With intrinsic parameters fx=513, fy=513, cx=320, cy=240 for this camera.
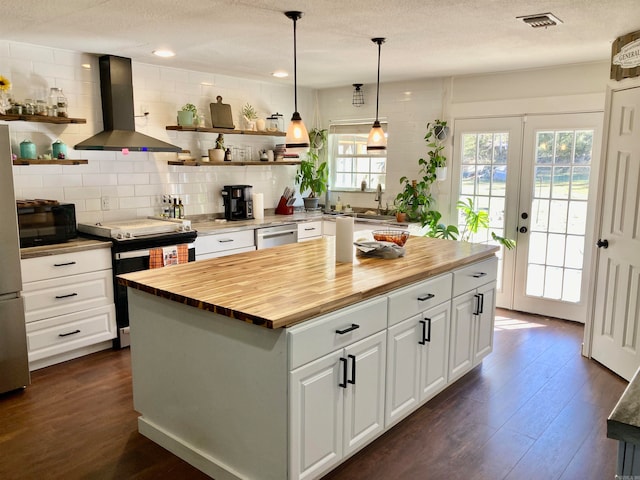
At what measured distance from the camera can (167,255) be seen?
423cm

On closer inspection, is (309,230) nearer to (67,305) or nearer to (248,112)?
(248,112)

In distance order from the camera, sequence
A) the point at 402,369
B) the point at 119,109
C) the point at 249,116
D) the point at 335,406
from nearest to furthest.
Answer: the point at 335,406, the point at 402,369, the point at 119,109, the point at 249,116

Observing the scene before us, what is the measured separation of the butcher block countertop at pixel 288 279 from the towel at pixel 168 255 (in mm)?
1170

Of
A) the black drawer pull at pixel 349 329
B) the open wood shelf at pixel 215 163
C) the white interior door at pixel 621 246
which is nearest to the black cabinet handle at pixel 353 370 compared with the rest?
the black drawer pull at pixel 349 329

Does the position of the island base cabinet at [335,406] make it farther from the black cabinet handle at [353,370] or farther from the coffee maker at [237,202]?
the coffee maker at [237,202]

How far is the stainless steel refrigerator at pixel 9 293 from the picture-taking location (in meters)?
3.13

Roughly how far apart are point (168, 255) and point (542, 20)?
3.19 metres

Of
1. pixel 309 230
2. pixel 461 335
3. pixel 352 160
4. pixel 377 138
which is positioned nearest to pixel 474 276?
Result: pixel 461 335

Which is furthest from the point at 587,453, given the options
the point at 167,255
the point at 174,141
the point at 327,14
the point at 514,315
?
the point at 174,141

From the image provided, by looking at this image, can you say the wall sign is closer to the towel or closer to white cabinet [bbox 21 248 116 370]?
the towel

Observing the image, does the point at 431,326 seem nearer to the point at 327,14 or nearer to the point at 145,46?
the point at 327,14

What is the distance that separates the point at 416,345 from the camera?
9.37ft

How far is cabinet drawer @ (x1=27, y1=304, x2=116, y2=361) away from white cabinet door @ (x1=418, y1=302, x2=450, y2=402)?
249 cm

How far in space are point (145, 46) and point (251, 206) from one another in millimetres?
2032
